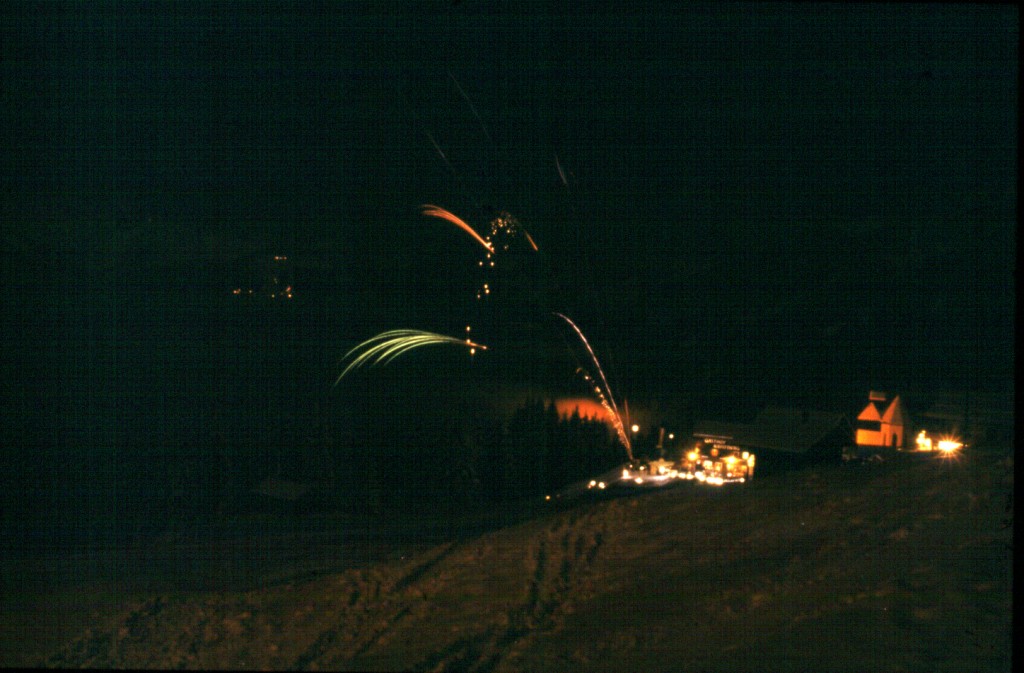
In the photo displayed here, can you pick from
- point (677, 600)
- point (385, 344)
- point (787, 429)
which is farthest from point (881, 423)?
point (385, 344)

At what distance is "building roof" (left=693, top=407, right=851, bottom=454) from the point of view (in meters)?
8.14

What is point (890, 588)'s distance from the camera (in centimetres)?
383

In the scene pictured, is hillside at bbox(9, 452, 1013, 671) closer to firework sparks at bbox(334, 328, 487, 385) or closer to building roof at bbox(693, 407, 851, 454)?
building roof at bbox(693, 407, 851, 454)

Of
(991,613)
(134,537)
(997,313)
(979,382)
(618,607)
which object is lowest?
(134,537)

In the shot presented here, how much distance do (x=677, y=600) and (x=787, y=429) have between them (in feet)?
15.4

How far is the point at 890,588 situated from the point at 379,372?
58.1ft

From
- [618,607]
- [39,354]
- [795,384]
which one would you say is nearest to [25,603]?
[618,607]

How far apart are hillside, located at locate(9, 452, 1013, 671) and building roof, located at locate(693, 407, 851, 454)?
2.79ft

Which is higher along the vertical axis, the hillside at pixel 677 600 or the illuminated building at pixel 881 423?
the illuminated building at pixel 881 423

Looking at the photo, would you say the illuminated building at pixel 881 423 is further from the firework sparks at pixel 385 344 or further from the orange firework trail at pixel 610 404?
the firework sparks at pixel 385 344

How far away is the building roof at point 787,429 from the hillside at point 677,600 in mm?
851

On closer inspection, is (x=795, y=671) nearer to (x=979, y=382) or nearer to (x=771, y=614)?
(x=771, y=614)

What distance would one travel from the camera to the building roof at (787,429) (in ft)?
26.7

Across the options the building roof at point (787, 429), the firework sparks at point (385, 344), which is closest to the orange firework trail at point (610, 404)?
the building roof at point (787, 429)
